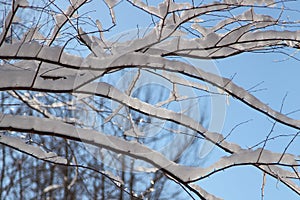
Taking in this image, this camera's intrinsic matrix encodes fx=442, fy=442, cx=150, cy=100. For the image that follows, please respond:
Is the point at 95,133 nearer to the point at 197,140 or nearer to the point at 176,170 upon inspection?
the point at 176,170

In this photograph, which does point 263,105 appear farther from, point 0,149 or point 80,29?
point 0,149

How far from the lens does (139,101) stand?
2490mm

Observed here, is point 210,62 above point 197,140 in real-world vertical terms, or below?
above

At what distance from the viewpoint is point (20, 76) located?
2.16 m

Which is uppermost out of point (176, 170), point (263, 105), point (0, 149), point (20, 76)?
point (0, 149)

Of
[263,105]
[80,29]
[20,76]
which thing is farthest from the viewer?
[263,105]

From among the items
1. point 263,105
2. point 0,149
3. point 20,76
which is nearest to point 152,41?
point 20,76

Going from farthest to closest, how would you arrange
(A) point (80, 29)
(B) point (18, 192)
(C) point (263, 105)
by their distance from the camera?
(B) point (18, 192), (C) point (263, 105), (A) point (80, 29)

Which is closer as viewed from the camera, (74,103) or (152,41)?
(152,41)

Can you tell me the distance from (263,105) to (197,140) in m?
0.46

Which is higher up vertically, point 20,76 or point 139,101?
point 139,101

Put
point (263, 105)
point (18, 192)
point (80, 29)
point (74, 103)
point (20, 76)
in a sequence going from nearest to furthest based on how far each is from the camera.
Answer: point (20, 76)
point (80, 29)
point (263, 105)
point (74, 103)
point (18, 192)

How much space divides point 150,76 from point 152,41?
0.54 metres

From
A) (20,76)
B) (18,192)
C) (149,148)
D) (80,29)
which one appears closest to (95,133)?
(149,148)
